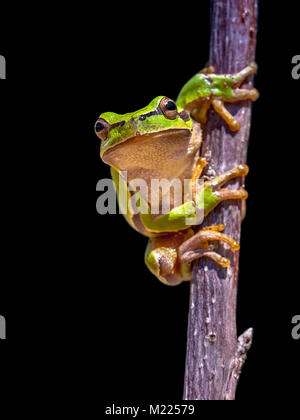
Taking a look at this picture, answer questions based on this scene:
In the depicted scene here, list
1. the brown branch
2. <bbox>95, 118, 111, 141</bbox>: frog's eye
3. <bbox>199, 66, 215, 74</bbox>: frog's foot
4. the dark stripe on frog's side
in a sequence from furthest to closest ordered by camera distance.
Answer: <bbox>199, 66, 215, 74</bbox>: frog's foot < the brown branch < <bbox>95, 118, 111, 141</bbox>: frog's eye < the dark stripe on frog's side

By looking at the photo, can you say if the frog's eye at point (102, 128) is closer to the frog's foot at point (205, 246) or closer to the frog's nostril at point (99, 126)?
the frog's nostril at point (99, 126)

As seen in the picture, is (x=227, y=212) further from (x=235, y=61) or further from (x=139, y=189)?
(x=235, y=61)

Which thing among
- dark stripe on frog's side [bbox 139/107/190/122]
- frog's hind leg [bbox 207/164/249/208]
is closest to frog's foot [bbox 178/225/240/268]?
frog's hind leg [bbox 207/164/249/208]

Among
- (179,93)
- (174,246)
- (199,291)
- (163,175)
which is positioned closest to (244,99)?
(179,93)

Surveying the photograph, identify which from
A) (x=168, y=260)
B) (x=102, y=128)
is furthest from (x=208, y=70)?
(x=168, y=260)

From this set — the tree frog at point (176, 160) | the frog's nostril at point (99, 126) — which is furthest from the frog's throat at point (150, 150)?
the frog's nostril at point (99, 126)

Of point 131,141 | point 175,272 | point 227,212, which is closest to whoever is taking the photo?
point 131,141

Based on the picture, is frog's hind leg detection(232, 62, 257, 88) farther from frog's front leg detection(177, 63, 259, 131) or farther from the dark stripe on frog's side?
the dark stripe on frog's side
